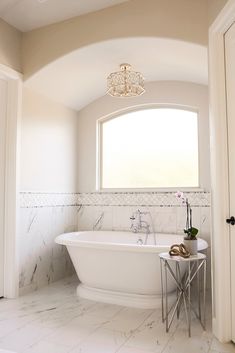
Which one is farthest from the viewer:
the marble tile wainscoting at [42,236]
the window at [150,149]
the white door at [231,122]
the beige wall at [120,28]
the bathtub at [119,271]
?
the window at [150,149]

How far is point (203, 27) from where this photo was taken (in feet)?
8.43

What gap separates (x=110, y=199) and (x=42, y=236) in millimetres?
1025

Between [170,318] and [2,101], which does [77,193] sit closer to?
[2,101]

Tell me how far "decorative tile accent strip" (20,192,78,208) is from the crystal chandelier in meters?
1.49

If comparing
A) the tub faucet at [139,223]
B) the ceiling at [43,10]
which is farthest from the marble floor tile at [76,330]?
the ceiling at [43,10]

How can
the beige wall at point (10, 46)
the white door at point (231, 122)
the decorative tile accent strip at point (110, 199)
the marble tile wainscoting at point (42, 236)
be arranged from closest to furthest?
the white door at point (231, 122) < the beige wall at point (10, 46) < the marble tile wainscoting at point (42, 236) < the decorative tile accent strip at point (110, 199)

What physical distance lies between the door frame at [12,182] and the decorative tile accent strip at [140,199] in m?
1.21

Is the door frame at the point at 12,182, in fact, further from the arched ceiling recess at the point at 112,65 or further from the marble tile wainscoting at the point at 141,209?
the marble tile wainscoting at the point at 141,209

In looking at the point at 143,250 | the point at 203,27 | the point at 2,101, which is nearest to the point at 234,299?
the point at 143,250

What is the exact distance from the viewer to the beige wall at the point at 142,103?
368 centimetres

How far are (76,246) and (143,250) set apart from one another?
2.47 ft

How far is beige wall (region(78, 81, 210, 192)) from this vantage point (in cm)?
368

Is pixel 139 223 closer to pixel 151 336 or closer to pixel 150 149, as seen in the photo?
pixel 150 149

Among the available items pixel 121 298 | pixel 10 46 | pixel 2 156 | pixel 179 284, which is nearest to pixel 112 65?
pixel 10 46
